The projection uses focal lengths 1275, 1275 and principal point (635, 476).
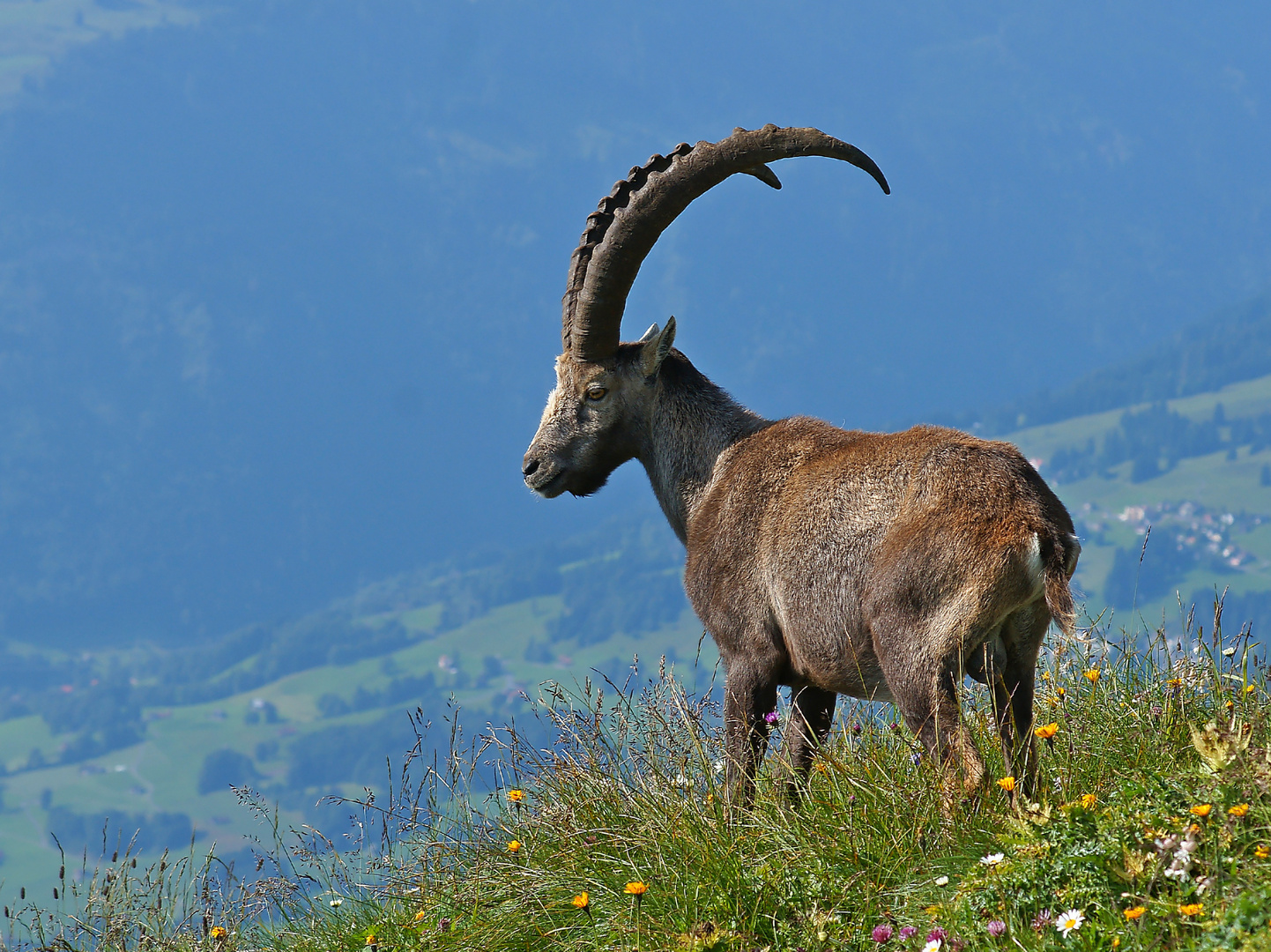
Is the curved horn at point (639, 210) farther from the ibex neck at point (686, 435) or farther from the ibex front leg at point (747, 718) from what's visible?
the ibex front leg at point (747, 718)

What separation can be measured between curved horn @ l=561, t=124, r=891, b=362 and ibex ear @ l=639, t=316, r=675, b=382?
184mm

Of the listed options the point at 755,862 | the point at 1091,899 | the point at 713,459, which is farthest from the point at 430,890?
the point at 1091,899

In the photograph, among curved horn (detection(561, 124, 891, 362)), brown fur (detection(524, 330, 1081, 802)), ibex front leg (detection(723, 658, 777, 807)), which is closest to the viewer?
brown fur (detection(524, 330, 1081, 802))

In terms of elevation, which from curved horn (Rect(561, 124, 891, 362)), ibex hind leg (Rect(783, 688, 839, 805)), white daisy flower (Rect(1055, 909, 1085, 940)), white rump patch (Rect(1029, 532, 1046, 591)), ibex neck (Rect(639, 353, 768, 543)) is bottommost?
white daisy flower (Rect(1055, 909, 1085, 940))

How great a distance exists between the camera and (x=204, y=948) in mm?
6469

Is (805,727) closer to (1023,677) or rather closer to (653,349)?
(1023,677)

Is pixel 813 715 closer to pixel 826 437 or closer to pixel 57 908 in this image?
pixel 826 437

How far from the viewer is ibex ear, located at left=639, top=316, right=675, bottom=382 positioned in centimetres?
745

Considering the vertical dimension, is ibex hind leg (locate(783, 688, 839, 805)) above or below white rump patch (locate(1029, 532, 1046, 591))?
below

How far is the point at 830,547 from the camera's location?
19.5 ft

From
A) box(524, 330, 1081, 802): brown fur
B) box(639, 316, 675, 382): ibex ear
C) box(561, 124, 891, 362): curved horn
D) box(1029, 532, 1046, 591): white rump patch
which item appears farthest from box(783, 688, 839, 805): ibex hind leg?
box(561, 124, 891, 362): curved horn

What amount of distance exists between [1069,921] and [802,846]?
1276 millimetres

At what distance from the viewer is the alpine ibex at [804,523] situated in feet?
17.2

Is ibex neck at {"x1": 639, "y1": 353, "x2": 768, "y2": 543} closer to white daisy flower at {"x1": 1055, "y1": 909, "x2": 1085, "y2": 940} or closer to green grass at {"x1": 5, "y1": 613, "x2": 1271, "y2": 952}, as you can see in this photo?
green grass at {"x1": 5, "y1": 613, "x2": 1271, "y2": 952}
